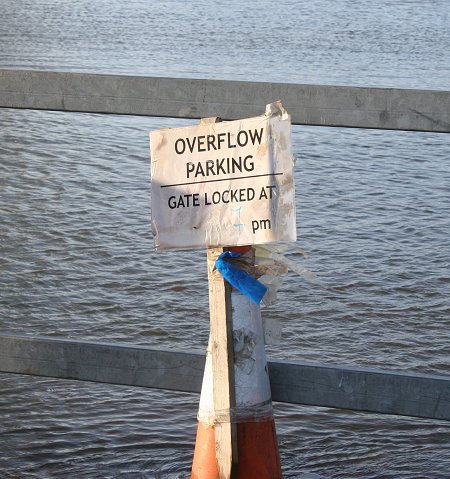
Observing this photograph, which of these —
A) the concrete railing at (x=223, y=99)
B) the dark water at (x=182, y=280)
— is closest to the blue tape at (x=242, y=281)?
the concrete railing at (x=223, y=99)

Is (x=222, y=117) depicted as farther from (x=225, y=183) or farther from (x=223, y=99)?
(x=225, y=183)

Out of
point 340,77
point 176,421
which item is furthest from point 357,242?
point 340,77

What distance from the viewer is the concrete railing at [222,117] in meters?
2.75

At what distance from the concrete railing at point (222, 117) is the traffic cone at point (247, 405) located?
51 millimetres

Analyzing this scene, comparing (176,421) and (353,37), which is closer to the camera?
(176,421)

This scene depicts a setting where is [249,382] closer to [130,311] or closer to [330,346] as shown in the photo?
[330,346]

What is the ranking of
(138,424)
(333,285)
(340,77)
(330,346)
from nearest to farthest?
(138,424)
(330,346)
(333,285)
(340,77)

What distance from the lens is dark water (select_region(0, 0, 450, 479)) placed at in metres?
4.18

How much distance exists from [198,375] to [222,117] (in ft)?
Answer: 2.32

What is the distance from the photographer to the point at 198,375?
2975 millimetres

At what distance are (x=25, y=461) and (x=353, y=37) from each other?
13.7 metres

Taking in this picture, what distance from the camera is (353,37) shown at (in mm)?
16797

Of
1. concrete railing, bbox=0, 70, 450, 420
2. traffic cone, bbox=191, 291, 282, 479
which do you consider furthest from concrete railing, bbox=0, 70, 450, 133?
traffic cone, bbox=191, 291, 282, 479

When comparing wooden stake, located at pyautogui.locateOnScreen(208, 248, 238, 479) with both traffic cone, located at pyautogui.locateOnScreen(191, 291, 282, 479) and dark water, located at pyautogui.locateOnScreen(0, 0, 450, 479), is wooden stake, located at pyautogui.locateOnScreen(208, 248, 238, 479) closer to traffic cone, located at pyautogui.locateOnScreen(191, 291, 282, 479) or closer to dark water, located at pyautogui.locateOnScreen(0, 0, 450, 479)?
traffic cone, located at pyautogui.locateOnScreen(191, 291, 282, 479)
